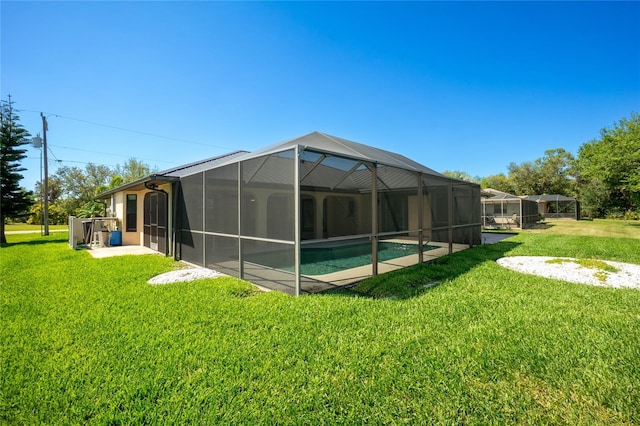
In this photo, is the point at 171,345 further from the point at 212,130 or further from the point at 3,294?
the point at 212,130

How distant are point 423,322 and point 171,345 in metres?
2.72

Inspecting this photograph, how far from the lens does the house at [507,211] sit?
62.7 feet

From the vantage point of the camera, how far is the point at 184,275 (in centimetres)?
580

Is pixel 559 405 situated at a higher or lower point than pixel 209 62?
lower

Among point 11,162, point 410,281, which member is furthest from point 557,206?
point 11,162

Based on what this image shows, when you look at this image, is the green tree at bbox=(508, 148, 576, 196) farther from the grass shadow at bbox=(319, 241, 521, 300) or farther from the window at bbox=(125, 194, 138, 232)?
the window at bbox=(125, 194, 138, 232)

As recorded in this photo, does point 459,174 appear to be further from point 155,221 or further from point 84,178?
point 84,178

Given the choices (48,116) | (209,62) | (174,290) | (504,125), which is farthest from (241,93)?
(504,125)

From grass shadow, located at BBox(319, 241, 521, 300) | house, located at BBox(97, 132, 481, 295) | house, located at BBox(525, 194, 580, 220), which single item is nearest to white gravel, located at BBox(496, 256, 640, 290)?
grass shadow, located at BBox(319, 241, 521, 300)

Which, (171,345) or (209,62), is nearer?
(171,345)

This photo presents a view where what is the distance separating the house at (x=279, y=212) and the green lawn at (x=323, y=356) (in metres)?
→ 1.05

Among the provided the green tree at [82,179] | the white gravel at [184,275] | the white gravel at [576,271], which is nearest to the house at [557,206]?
the white gravel at [576,271]

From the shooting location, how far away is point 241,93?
13461mm

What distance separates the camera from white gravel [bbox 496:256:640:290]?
504 centimetres
